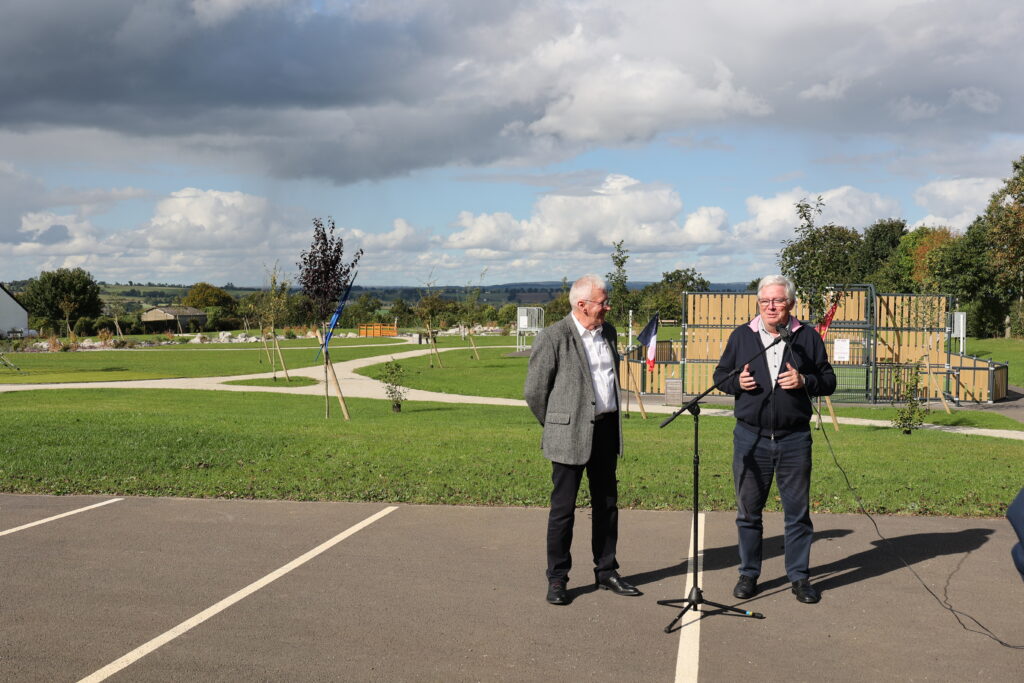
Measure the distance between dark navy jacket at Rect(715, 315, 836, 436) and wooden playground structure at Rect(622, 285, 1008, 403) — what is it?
1731 centimetres

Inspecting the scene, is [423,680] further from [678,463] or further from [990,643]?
[678,463]

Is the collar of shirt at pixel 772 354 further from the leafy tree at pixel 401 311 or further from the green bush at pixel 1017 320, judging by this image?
the leafy tree at pixel 401 311

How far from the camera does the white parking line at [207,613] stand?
4553 millimetres

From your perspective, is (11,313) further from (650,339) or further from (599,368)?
(599,368)

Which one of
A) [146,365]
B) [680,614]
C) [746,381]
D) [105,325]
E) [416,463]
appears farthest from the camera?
[105,325]

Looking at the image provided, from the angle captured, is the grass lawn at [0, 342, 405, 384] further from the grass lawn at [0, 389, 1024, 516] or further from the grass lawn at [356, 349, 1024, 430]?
the grass lawn at [0, 389, 1024, 516]

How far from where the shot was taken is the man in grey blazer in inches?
220

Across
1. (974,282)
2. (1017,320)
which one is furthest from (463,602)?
(974,282)

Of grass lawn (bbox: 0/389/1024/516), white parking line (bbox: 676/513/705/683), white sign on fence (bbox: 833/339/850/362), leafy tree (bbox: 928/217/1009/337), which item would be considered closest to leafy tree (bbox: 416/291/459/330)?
white sign on fence (bbox: 833/339/850/362)

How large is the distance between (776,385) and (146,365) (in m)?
37.6

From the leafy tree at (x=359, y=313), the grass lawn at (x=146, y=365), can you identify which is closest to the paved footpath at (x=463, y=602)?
the grass lawn at (x=146, y=365)

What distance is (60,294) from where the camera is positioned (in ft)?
306

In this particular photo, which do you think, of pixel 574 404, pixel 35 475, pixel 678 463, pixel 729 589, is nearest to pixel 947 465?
pixel 678 463

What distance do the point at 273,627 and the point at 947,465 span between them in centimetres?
871
